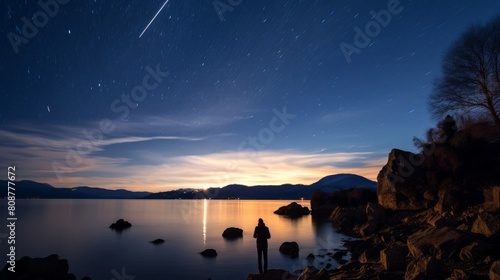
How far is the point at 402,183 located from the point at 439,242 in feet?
90.5

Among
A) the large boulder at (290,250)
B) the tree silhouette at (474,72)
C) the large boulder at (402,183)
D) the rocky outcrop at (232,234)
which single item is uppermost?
the tree silhouette at (474,72)

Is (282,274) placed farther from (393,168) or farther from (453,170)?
(393,168)

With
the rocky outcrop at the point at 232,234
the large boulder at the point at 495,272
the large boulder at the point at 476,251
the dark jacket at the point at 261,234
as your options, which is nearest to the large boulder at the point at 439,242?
the large boulder at the point at 476,251

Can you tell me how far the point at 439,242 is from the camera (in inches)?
482

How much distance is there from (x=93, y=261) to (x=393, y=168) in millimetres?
37831

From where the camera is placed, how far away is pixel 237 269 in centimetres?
2741

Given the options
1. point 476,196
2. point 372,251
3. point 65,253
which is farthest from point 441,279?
point 65,253

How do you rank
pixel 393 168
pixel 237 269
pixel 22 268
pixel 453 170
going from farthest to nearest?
pixel 393 168
pixel 453 170
pixel 237 269
pixel 22 268

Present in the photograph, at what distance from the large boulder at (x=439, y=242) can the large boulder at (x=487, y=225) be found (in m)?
1.03

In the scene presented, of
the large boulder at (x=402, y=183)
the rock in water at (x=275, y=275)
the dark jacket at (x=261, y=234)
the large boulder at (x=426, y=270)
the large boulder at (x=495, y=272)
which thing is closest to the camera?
the large boulder at (x=495, y=272)

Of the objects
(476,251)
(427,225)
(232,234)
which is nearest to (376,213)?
(427,225)

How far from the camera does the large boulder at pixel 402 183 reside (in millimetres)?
35438

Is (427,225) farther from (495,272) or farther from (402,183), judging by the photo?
(495,272)

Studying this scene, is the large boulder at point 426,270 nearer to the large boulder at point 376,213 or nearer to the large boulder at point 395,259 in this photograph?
the large boulder at point 395,259
